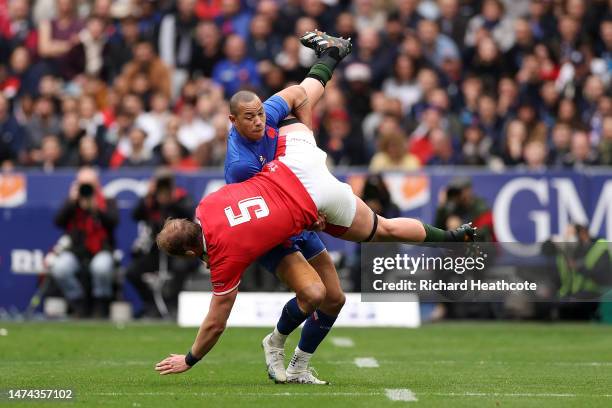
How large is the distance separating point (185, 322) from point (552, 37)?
7741 millimetres

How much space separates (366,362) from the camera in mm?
12656

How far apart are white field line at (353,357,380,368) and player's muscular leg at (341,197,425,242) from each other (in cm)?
200

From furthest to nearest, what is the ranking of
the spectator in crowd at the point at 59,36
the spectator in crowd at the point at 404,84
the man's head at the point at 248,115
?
the spectator in crowd at the point at 59,36 < the spectator in crowd at the point at 404,84 < the man's head at the point at 248,115

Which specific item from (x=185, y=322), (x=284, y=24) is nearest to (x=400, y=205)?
(x=185, y=322)

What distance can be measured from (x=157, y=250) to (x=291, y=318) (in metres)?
7.79

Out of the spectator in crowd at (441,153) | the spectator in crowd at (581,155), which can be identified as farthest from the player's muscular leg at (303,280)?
the spectator in crowd at (441,153)

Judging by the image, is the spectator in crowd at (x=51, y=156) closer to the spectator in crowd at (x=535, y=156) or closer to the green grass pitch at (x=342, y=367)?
the green grass pitch at (x=342, y=367)

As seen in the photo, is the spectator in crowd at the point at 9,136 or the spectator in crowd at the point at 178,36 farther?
the spectator in crowd at the point at 178,36

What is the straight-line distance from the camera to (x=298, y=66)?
20.9 meters

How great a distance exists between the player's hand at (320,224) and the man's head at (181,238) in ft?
2.81

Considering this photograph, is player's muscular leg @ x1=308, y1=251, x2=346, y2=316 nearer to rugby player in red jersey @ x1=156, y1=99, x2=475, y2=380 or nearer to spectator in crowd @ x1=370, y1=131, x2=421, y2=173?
rugby player in red jersey @ x1=156, y1=99, x2=475, y2=380

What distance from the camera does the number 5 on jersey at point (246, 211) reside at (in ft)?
32.4

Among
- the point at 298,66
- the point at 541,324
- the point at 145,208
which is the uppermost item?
the point at 298,66

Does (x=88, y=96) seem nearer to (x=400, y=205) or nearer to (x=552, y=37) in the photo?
(x=400, y=205)
